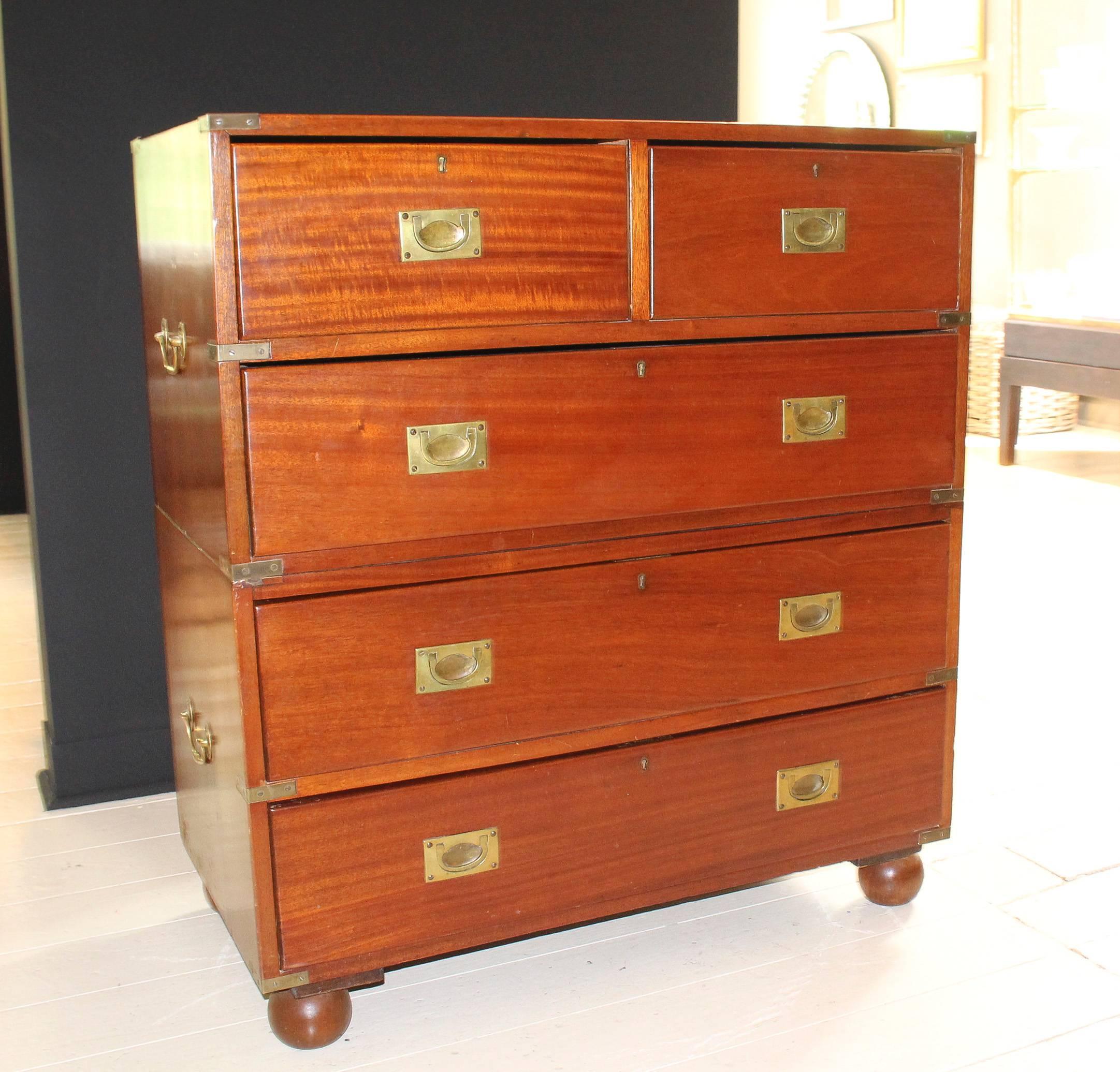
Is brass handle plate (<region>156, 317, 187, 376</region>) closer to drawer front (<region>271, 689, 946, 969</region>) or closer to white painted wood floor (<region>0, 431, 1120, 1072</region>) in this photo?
drawer front (<region>271, 689, 946, 969</region>)

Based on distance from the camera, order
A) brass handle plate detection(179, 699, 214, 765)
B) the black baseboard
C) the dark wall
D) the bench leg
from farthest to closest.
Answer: the bench leg < the black baseboard < the dark wall < brass handle plate detection(179, 699, 214, 765)

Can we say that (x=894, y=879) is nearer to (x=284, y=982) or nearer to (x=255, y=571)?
(x=284, y=982)

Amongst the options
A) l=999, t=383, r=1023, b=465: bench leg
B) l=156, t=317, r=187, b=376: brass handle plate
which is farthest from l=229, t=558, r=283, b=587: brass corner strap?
l=999, t=383, r=1023, b=465: bench leg

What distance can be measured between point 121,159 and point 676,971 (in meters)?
1.48

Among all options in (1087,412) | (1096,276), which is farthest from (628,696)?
(1087,412)

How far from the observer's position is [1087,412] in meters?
6.04

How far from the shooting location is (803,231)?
5.42 ft

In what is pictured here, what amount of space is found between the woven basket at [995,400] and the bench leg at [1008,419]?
1.30ft

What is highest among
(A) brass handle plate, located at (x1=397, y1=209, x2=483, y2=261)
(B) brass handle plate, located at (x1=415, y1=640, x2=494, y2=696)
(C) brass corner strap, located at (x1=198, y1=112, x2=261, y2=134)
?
(C) brass corner strap, located at (x1=198, y1=112, x2=261, y2=134)

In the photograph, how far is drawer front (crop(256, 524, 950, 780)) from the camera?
150 cm

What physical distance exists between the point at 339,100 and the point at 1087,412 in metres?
4.62

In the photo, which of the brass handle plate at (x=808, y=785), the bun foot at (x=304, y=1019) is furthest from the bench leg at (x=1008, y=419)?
the bun foot at (x=304, y=1019)

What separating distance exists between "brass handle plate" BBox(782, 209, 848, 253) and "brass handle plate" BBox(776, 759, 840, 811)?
658 mm

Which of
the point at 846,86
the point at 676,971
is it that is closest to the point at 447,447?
the point at 676,971
